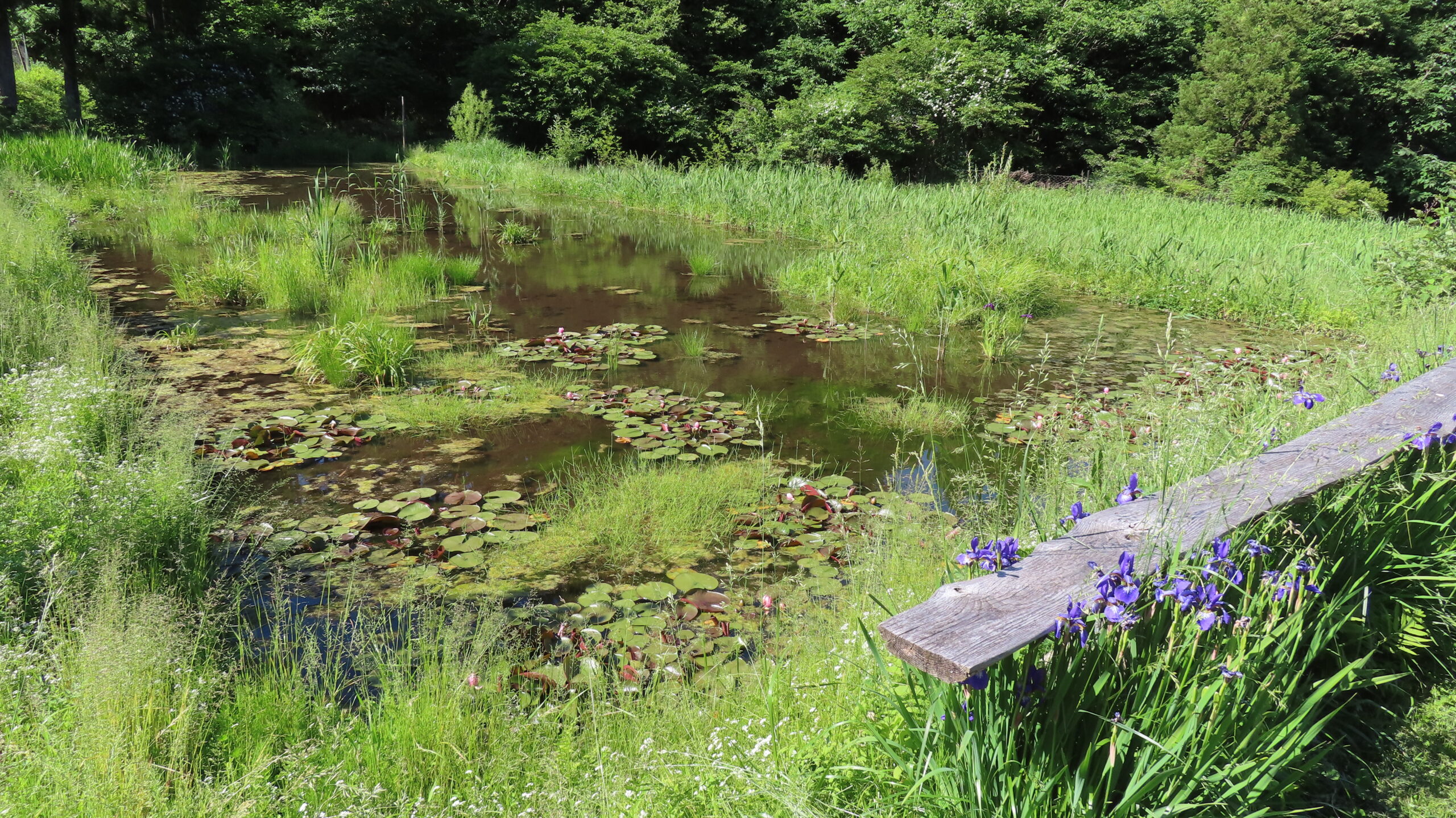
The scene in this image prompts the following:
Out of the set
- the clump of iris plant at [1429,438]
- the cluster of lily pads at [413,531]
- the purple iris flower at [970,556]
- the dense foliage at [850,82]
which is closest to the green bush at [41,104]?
the dense foliage at [850,82]

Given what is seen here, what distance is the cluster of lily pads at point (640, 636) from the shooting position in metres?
2.22

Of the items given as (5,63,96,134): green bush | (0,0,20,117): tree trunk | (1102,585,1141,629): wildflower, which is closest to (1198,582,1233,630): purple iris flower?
(1102,585,1141,629): wildflower

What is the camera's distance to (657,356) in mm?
5551

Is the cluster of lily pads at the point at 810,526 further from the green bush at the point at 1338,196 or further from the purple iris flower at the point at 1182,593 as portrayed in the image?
the green bush at the point at 1338,196

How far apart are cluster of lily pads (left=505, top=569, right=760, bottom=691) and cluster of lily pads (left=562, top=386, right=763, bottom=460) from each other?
3.74ft

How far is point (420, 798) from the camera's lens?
160cm

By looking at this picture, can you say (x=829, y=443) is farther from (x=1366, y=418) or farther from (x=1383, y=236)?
(x=1383, y=236)

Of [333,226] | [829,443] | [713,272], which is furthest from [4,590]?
[713,272]

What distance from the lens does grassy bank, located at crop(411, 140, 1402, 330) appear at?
6867 mm

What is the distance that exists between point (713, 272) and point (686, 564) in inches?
230

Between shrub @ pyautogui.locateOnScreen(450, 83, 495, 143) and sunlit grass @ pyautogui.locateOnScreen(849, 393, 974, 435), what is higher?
shrub @ pyautogui.locateOnScreen(450, 83, 495, 143)

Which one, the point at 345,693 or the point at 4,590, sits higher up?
the point at 4,590

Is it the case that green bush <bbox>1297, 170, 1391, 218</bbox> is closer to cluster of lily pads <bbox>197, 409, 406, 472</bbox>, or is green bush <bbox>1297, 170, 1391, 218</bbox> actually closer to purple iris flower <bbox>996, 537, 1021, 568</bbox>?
cluster of lily pads <bbox>197, 409, 406, 472</bbox>

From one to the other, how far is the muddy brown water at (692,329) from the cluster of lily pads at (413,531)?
0.25 m
